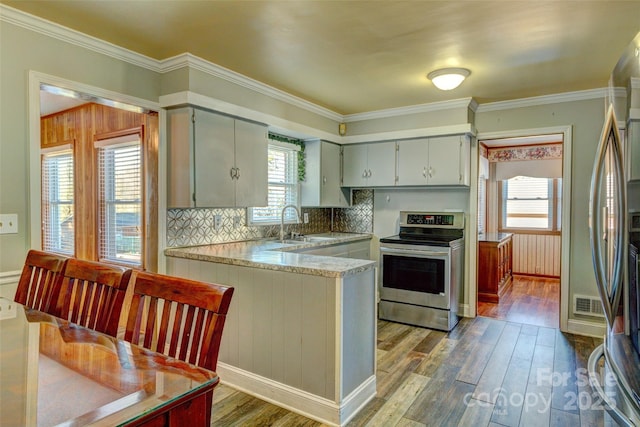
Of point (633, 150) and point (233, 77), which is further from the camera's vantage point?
point (233, 77)

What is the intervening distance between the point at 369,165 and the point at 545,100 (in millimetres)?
1948

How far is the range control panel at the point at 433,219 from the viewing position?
14.3 ft

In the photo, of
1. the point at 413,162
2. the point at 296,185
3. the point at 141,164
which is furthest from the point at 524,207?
the point at 141,164

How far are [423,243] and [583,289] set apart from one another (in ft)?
5.28

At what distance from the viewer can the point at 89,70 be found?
103 inches

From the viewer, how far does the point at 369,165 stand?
4668 mm

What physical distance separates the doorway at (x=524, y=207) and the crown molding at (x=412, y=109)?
2.03 meters

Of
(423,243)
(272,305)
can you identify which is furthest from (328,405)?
(423,243)

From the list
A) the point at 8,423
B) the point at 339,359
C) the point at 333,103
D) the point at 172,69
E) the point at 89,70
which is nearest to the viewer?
the point at 8,423

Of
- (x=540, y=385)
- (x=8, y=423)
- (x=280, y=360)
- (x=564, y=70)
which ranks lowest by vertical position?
(x=540, y=385)

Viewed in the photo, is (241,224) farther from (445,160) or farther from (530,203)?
(530,203)

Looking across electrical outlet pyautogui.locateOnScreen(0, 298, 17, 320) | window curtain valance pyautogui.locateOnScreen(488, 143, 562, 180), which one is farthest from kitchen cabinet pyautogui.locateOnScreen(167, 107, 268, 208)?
window curtain valance pyautogui.locateOnScreen(488, 143, 562, 180)

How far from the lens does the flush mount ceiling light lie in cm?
311

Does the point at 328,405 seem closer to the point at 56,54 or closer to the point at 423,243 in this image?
the point at 423,243
